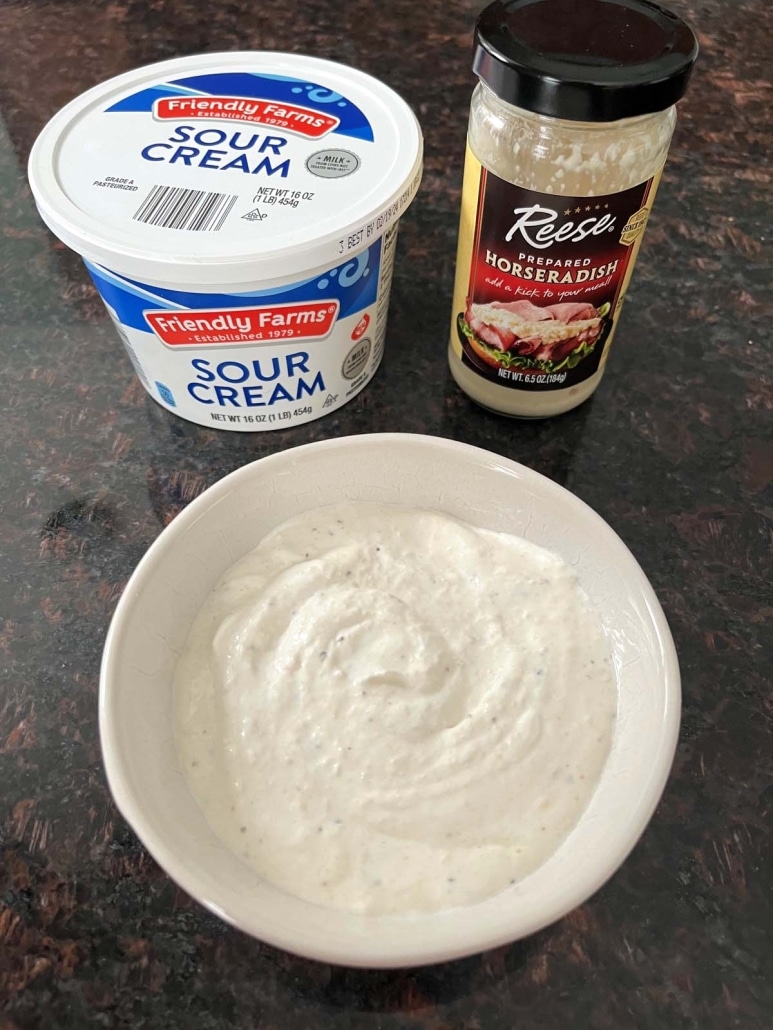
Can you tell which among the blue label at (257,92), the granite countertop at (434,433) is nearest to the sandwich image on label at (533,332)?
the granite countertop at (434,433)

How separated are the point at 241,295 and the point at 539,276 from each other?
264 millimetres

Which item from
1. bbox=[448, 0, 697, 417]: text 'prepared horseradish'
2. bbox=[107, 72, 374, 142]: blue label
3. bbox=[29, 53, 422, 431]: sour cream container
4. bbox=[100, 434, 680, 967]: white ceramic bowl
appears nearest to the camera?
bbox=[100, 434, 680, 967]: white ceramic bowl

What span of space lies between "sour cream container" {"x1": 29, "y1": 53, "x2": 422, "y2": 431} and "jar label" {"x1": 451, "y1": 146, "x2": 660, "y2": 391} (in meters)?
0.09

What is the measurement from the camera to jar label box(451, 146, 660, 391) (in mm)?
673

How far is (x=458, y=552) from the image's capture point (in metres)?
0.70

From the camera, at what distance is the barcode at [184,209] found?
27.8 inches

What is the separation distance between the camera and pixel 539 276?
2.34 feet

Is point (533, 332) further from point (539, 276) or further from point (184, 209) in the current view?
point (184, 209)

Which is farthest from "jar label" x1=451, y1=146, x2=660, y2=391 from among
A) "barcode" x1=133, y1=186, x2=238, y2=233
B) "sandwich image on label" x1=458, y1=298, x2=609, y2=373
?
"barcode" x1=133, y1=186, x2=238, y2=233

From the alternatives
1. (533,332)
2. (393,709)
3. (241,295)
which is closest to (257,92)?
(241,295)

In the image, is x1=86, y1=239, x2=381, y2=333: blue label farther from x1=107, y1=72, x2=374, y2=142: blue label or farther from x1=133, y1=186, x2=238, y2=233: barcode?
x1=107, y1=72, x2=374, y2=142: blue label

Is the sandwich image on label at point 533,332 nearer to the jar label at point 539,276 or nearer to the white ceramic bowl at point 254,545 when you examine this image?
the jar label at point 539,276

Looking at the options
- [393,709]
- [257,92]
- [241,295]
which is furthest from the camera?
[257,92]

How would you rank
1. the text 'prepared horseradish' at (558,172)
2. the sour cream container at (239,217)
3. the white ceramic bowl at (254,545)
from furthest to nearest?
the sour cream container at (239,217) → the text 'prepared horseradish' at (558,172) → the white ceramic bowl at (254,545)
